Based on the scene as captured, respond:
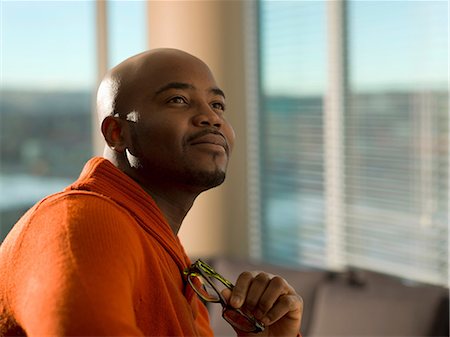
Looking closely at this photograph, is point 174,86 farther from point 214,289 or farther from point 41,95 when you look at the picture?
point 41,95

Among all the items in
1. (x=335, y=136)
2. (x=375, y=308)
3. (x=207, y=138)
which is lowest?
(x=375, y=308)

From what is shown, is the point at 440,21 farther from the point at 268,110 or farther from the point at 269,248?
the point at 269,248

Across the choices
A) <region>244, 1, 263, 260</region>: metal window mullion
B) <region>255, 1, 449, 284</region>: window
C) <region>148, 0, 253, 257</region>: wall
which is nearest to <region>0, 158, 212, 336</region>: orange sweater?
<region>255, 1, 449, 284</region>: window

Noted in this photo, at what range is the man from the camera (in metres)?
0.86

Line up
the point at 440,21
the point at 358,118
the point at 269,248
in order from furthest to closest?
the point at 269,248 → the point at 358,118 → the point at 440,21

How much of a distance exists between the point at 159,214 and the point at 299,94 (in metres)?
2.82

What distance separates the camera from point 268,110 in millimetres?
4070

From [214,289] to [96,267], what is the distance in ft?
0.73

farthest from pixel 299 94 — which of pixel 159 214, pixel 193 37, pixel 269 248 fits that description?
pixel 159 214

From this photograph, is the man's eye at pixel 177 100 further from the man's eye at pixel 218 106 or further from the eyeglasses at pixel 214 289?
the eyeglasses at pixel 214 289

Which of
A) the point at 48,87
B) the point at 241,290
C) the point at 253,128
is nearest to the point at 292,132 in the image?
the point at 253,128

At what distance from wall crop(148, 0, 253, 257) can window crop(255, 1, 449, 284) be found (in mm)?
124

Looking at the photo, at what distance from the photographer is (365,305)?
306cm

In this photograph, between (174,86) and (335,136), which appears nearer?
(174,86)
